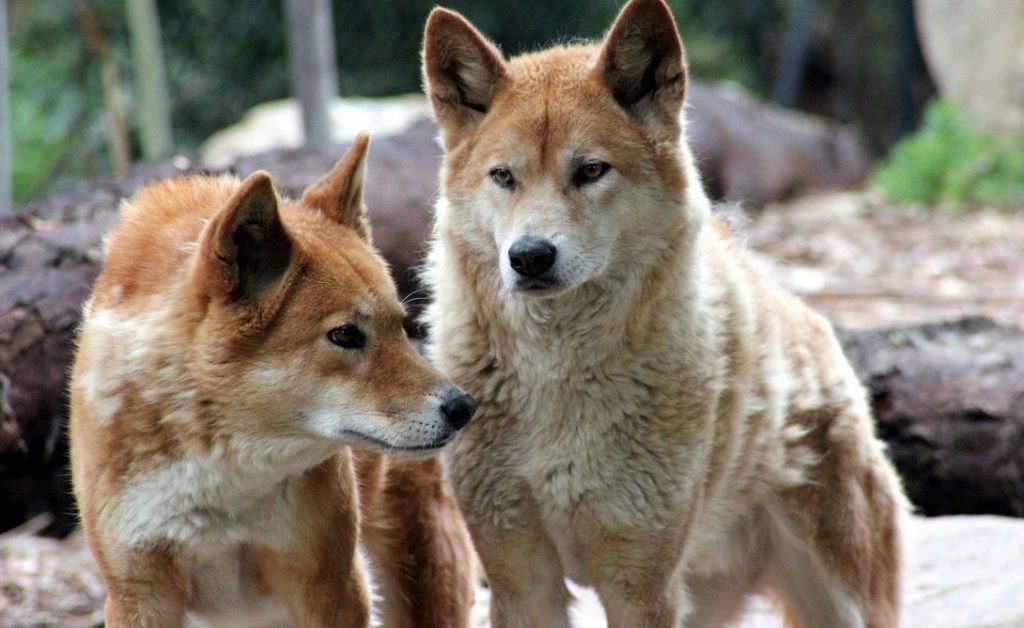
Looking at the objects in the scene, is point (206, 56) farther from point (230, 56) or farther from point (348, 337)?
point (348, 337)

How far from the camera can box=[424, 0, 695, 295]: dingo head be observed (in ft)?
13.0

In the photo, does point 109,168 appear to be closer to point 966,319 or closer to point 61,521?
point 61,521

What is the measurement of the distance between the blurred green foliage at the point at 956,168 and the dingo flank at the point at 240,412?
947cm

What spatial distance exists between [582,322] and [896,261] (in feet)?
21.4

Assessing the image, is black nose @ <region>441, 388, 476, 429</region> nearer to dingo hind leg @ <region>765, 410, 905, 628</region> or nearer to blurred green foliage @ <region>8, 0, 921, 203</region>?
dingo hind leg @ <region>765, 410, 905, 628</region>

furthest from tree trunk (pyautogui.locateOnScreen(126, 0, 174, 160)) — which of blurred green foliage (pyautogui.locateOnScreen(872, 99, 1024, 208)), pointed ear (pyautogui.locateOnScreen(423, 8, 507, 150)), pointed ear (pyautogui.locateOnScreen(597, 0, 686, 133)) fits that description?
blurred green foliage (pyautogui.locateOnScreen(872, 99, 1024, 208))

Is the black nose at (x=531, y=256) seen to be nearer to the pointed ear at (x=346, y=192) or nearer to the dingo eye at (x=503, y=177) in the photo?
the dingo eye at (x=503, y=177)

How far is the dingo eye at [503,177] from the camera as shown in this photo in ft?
13.3

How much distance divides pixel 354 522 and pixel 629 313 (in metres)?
1.06

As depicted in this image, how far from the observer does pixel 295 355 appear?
361 centimetres

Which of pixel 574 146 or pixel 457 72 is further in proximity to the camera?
pixel 457 72

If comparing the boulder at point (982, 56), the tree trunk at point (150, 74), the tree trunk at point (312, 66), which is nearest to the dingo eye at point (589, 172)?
the tree trunk at point (312, 66)

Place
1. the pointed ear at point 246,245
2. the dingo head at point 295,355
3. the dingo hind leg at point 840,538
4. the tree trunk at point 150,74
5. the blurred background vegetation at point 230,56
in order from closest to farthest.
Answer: the pointed ear at point 246,245, the dingo head at point 295,355, the dingo hind leg at point 840,538, the tree trunk at point 150,74, the blurred background vegetation at point 230,56

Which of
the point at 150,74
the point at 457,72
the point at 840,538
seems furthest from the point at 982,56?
the point at 457,72
